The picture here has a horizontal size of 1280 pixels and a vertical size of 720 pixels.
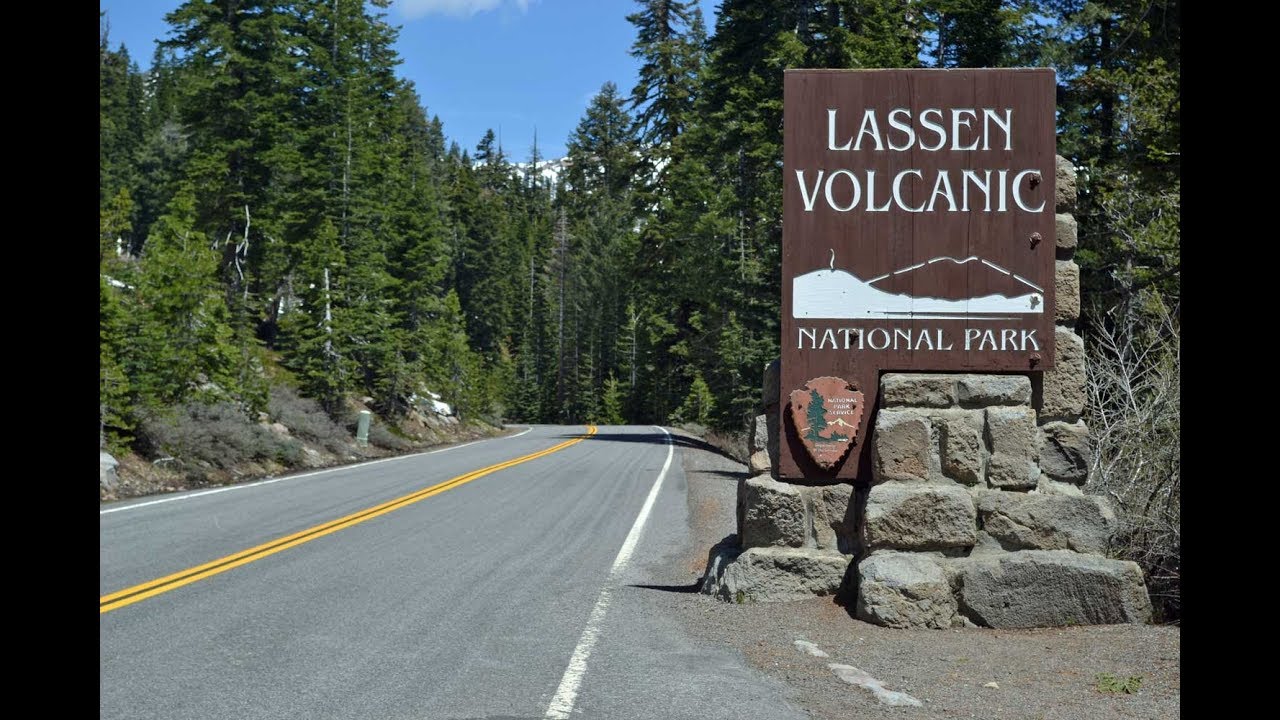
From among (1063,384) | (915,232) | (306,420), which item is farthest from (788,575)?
(306,420)

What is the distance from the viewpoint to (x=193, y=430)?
20250 mm

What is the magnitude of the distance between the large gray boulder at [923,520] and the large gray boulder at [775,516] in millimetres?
698

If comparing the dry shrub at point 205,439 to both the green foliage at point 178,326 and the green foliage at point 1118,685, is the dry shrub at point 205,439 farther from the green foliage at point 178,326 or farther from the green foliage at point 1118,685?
the green foliage at point 1118,685

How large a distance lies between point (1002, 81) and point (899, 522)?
3.79 metres

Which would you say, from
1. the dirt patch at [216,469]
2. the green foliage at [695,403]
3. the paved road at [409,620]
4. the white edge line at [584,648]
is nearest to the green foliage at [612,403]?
the green foliage at [695,403]

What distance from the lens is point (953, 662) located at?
6500mm

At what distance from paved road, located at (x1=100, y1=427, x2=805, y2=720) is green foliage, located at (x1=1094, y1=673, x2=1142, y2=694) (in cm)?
191

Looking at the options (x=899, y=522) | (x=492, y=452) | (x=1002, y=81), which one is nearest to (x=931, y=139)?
(x=1002, y=81)

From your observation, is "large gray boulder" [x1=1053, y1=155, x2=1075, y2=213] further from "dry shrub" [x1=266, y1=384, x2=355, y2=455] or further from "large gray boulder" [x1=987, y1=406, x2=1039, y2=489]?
"dry shrub" [x1=266, y1=384, x2=355, y2=455]

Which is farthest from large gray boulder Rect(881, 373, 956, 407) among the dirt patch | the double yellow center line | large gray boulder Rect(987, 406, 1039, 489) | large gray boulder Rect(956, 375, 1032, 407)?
the dirt patch

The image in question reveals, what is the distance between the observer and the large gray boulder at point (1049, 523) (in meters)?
7.64

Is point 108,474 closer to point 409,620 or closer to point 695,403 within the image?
point 409,620

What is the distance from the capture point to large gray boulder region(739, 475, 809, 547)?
8.25m
